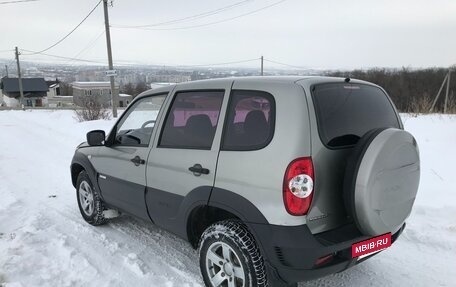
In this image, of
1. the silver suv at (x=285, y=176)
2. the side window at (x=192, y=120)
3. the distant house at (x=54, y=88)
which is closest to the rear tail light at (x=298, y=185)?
the silver suv at (x=285, y=176)

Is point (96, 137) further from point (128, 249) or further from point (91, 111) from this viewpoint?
point (91, 111)

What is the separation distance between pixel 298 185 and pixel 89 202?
338cm

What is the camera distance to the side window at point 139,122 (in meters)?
3.87

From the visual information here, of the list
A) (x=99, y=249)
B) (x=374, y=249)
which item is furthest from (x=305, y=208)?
(x=99, y=249)

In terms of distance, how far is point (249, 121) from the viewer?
287 centimetres

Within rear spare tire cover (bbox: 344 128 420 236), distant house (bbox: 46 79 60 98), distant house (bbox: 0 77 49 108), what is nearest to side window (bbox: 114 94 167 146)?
rear spare tire cover (bbox: 344 128 420 236)

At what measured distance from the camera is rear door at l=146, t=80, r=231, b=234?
3.08 meters

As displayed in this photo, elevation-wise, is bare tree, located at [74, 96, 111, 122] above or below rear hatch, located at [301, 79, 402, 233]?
below

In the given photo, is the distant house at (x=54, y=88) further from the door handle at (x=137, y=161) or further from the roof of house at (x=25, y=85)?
the door handle at (x=137, y=161)

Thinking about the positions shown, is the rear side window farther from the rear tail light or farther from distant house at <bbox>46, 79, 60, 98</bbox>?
distant house at <bbox>46, 79, 60, 98</bbox>

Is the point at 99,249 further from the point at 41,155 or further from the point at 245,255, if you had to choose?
the point at 41,155

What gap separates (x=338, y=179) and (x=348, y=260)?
59 centimetres

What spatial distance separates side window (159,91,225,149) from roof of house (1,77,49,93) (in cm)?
8562

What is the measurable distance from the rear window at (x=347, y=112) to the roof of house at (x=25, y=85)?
8686 centimetres
